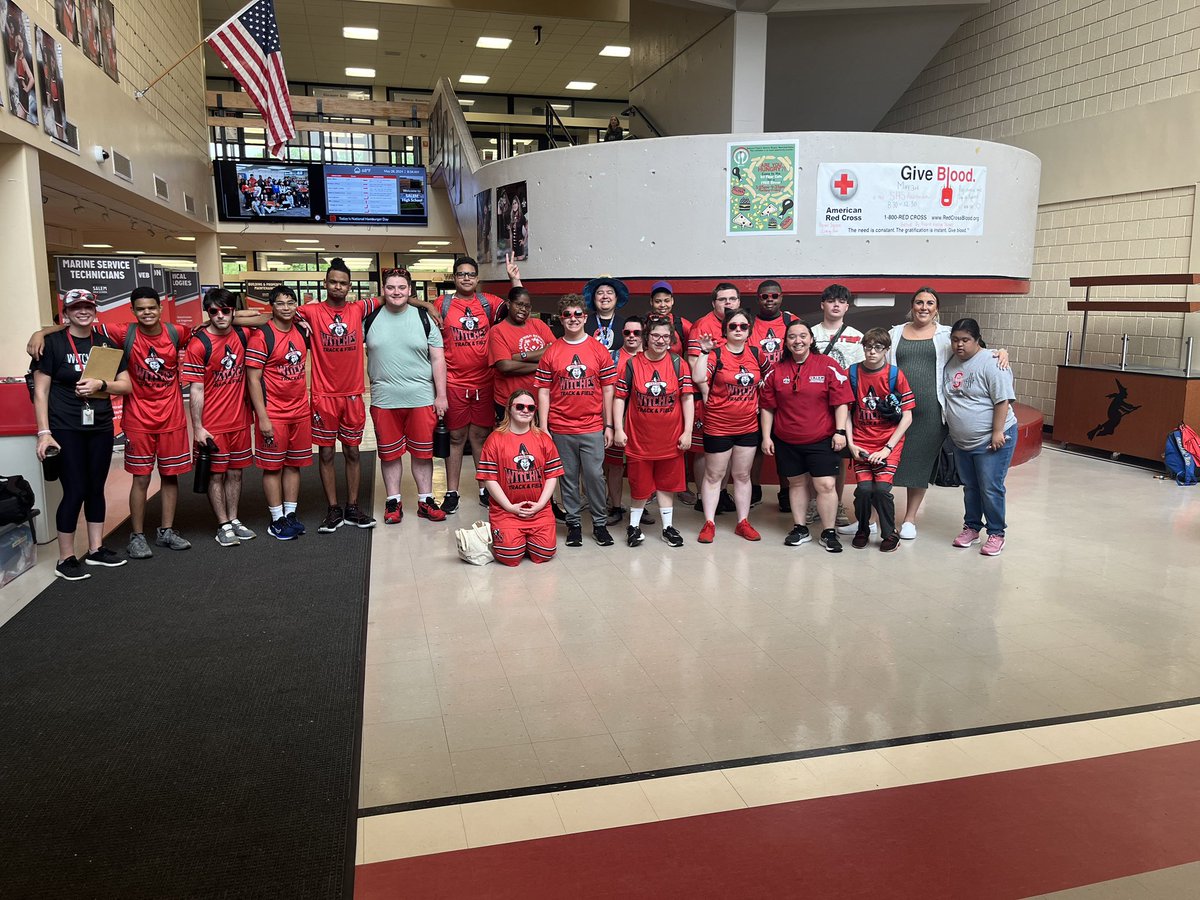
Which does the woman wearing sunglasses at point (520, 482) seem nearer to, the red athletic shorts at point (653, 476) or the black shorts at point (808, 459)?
the red athletic shorts at point (653, 476)

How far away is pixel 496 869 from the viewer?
7.86ft

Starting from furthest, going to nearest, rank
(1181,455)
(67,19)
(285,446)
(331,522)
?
(1181,455) → (67,19) → (331,522) → (285,446)

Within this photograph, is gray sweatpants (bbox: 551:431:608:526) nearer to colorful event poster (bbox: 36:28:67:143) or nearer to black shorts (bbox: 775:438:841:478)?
black shorts (bbox: 775:438:841:478)

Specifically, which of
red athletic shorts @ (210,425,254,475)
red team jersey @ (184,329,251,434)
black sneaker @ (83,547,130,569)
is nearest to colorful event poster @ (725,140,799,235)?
red team jersey @ (184,329,251,434)

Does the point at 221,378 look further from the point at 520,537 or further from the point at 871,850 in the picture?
the point at 871,850

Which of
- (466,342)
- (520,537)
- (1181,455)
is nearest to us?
(520,537)

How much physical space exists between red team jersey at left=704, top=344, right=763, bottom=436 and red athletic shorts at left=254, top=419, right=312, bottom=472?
260cm

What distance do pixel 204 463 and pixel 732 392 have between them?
3.34 meters

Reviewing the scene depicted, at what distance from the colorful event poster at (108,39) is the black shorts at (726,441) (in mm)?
6521

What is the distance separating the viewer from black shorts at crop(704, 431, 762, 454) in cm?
559

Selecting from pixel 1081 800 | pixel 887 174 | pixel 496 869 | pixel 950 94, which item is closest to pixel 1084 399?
pixel 887 174

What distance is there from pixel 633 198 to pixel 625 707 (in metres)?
5.90

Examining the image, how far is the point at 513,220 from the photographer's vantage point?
30.4ft

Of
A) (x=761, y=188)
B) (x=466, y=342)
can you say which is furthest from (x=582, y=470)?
(x=761, y=188)
